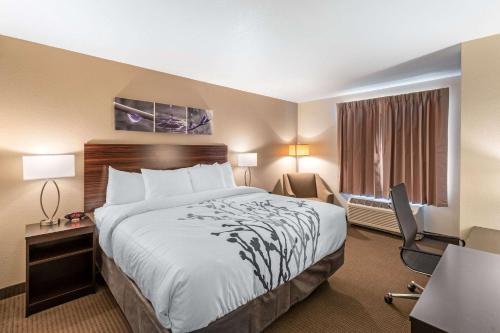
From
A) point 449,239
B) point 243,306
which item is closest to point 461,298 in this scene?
point 243,306

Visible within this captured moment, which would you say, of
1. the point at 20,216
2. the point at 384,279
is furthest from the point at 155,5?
the point at 384,279

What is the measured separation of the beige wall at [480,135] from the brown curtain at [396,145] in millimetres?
1183

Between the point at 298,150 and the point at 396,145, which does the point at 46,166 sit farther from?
the point at 396,145

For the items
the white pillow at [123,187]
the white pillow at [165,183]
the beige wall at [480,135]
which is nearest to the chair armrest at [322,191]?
the beige wall at [480,135]

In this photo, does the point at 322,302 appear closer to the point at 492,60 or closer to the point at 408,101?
the point at 492,60

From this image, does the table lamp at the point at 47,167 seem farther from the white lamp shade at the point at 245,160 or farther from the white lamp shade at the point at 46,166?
the white lamp shade at the point at 245,160

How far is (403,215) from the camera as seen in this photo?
2129 millimetres

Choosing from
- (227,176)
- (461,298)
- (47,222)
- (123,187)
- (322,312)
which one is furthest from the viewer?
(227,176)

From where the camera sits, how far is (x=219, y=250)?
1.48 metres

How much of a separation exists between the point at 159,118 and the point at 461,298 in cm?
332

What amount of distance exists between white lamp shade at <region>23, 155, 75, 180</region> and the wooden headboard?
40 cm

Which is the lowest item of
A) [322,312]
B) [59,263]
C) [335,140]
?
[322,312]

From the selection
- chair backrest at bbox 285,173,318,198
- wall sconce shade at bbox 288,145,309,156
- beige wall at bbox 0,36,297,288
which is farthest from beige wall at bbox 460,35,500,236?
beige wall at bbox 0,36,297,288

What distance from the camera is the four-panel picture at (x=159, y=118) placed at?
2988 millimetres
